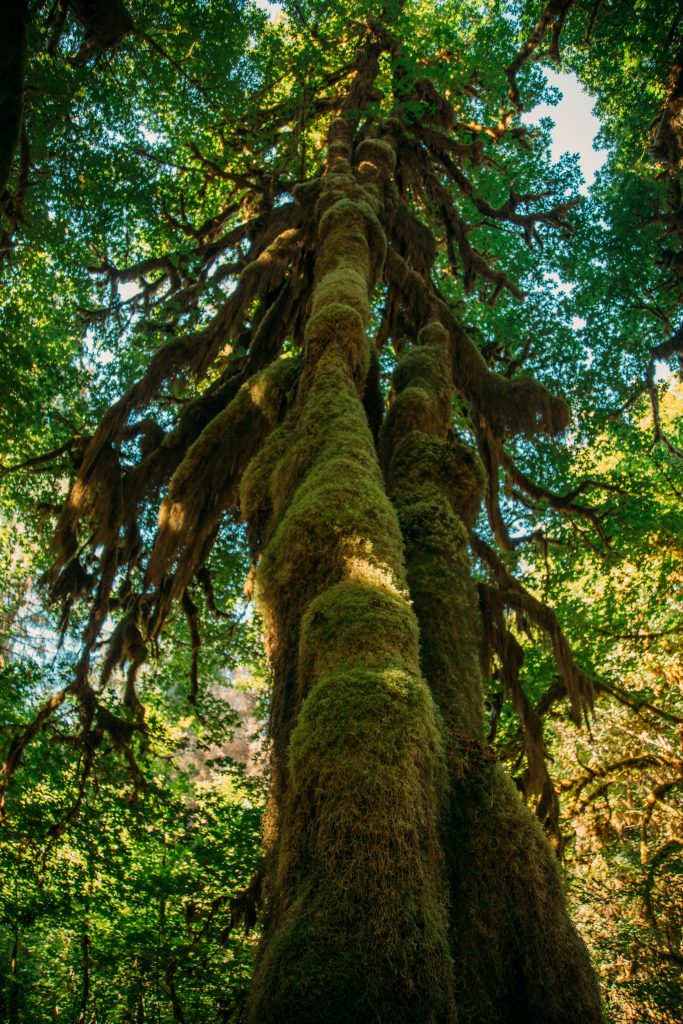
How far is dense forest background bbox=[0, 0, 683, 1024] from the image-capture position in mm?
8008

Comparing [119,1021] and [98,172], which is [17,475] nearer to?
[98,172]

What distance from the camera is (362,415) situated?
4.08m

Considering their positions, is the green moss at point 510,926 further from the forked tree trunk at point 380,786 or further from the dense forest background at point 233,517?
the dense forest background at point 233,517

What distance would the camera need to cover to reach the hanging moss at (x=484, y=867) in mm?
2084

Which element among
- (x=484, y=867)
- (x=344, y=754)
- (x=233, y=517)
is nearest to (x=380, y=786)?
(x=344, y=754)

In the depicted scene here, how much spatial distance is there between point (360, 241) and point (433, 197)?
4.87 metres

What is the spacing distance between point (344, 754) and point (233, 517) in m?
5.27

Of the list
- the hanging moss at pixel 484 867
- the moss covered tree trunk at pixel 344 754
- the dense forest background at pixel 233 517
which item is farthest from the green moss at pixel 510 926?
the dense forest background at pixel 233 517

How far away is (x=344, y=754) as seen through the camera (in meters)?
2.05

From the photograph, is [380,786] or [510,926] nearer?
[380,786]

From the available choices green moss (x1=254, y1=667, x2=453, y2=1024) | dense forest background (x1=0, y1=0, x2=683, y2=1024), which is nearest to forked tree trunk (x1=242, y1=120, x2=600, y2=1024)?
green moss (x1=254, y1=667, x2=453, y2=1024)

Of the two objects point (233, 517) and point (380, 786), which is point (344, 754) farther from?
point (233, 517)

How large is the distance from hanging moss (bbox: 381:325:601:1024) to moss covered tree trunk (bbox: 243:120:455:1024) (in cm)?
20

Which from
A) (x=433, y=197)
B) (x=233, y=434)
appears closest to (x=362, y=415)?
(x=233, y=434)
